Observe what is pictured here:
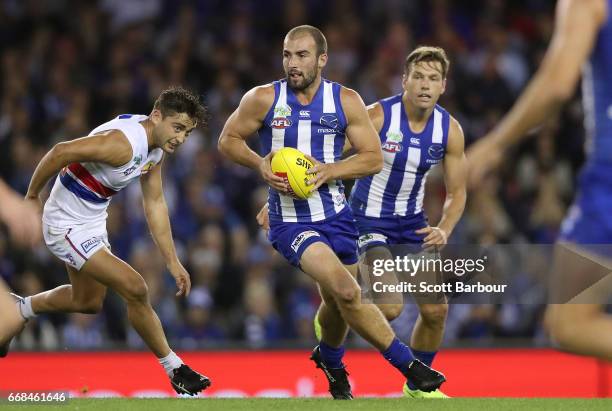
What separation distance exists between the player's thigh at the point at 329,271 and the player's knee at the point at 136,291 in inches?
42.1

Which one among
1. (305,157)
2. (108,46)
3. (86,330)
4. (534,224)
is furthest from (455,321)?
(108,46)

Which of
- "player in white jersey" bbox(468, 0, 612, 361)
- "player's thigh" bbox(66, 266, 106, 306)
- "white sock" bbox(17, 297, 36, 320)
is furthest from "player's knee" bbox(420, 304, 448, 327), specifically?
"player in white jersey" bbox(468, 0, 612, 361)

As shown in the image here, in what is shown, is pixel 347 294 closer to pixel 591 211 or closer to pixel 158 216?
pixel 158 216

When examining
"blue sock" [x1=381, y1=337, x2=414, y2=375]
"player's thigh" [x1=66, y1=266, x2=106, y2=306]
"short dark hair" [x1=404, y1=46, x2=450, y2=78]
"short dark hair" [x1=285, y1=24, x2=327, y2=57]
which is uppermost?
"short dark hair" [x1=285, y1=24, x2=327, y2=57]

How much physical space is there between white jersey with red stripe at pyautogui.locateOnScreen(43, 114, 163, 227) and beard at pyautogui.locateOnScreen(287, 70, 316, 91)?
0.98m

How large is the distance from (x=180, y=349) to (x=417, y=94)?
3.72m

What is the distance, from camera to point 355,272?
7.44 m

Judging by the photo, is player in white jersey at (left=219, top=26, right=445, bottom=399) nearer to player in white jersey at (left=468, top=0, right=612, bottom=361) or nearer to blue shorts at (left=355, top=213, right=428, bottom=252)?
blue shorts at (left=355, top=213, right=428, bottom=252)

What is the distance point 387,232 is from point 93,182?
2.01 metres

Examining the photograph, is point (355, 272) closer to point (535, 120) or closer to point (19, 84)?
point (535, 120)

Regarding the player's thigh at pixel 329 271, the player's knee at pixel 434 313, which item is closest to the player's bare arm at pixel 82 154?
the player's thigh at pixel 329 271

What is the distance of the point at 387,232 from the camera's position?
311 inches

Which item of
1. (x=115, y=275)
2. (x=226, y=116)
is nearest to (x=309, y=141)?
(x=115, y=275)

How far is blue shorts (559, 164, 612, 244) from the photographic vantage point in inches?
172
